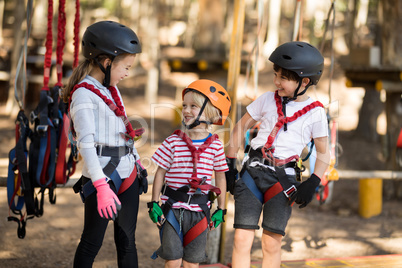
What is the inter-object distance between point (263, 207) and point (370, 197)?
4.03 meters

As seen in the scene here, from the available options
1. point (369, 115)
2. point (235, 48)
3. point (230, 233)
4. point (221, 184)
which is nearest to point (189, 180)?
point (221, 184)

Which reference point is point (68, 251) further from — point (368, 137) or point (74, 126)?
point (368, 137)

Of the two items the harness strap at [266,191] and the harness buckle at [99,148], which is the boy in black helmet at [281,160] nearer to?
the harness strap at [266,191]

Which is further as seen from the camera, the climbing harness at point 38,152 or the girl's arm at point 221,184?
the climbing harness at point 38,152

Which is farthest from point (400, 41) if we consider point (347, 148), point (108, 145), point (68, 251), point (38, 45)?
point (38, 45)

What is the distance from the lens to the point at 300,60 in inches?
120

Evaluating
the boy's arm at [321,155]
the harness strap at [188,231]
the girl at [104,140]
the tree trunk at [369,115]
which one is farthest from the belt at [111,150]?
the tree trunk at [369,115]

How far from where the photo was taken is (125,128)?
9.25 feet

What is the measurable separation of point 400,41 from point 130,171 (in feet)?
19.3

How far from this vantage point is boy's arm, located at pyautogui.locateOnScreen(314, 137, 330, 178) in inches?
123

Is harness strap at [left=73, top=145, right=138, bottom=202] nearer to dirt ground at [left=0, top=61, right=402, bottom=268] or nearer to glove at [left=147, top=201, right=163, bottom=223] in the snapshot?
glove at [left=147, top=201, right=163, bottom=223]

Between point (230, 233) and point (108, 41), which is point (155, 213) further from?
point (230, 233)

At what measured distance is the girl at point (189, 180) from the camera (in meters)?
2.79

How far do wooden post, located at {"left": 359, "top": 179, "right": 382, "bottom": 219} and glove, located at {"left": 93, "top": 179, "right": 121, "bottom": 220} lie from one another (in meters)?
4.64
